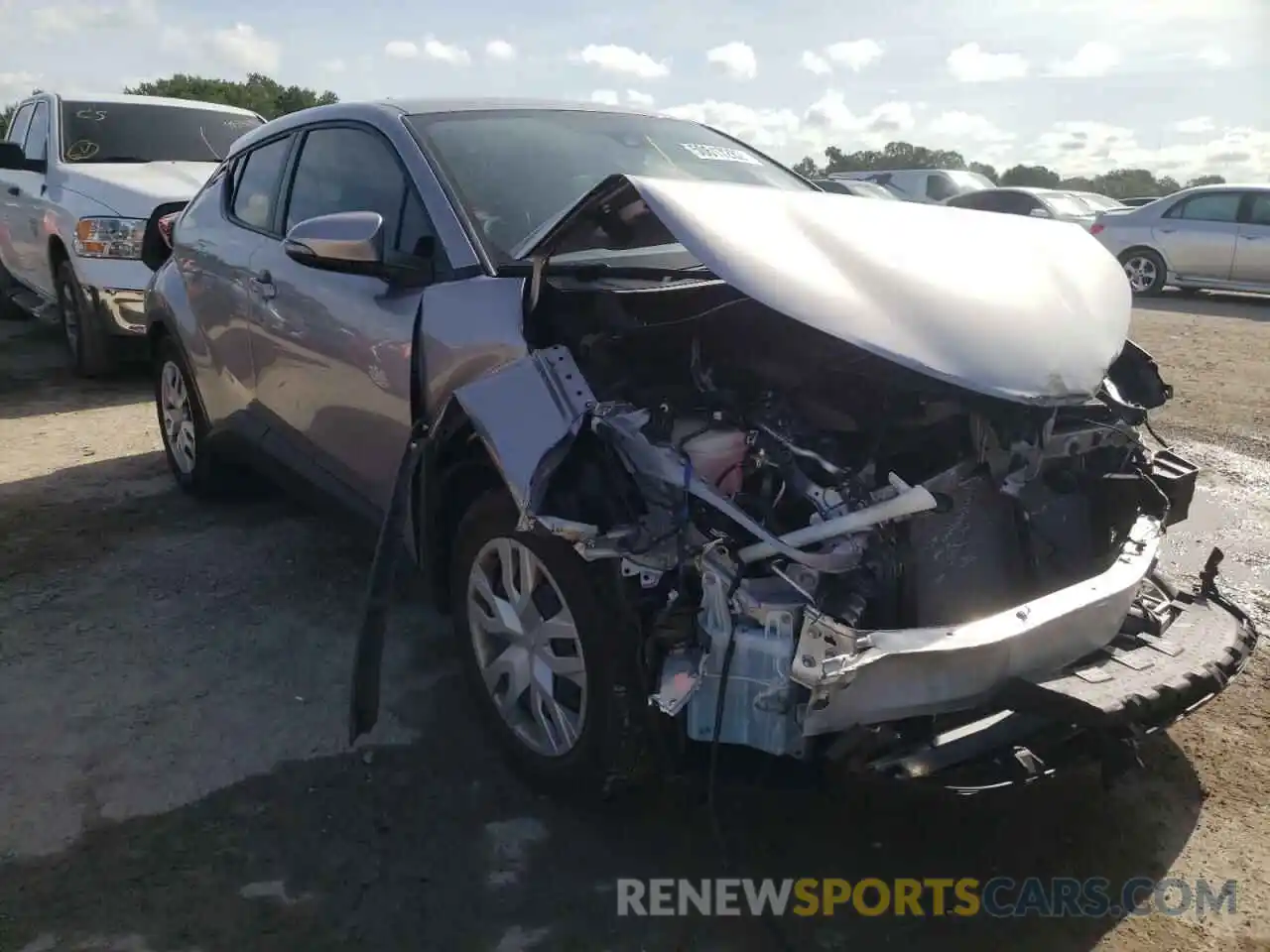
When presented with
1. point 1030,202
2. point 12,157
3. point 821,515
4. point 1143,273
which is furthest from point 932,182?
point 821,515

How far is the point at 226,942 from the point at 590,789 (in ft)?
2.90

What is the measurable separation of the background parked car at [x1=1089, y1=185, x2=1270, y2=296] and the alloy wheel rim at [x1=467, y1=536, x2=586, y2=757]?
13.0 metres

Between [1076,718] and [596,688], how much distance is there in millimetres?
1050

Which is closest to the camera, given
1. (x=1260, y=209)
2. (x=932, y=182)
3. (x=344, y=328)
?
(x=344, y=328)

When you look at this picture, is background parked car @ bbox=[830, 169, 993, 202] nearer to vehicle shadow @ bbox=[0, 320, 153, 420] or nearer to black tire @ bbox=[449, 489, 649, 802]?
vehicle shadow @ bbox=[0, 320, 153, 420]

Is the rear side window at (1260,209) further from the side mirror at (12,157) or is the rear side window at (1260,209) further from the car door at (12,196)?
the car door at (12,196)

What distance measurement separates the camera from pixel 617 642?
2.48 meters

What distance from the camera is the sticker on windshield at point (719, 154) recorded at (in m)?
4.05

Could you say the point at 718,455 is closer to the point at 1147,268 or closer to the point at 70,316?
the point at 70,316

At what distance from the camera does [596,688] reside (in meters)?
2.52

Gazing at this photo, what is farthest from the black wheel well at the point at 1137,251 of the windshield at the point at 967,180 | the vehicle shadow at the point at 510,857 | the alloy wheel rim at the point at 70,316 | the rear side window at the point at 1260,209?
the vehicle shadow at the point at 510,857

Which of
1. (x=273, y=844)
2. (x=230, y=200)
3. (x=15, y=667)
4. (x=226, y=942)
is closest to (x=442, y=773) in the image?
(x=273, y=844)

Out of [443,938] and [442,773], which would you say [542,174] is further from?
[443,938]

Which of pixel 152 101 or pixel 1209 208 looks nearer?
pixel 152 101
